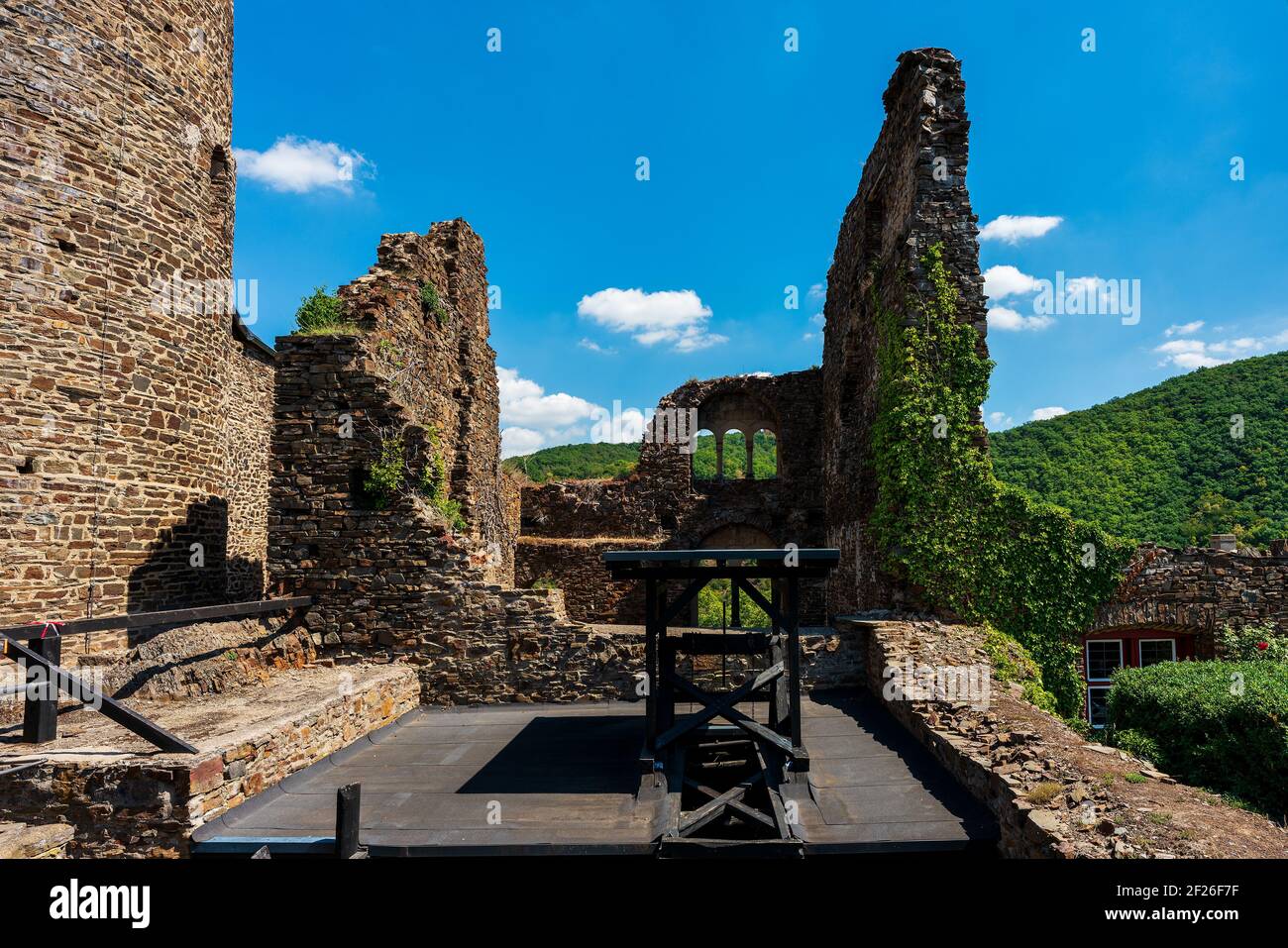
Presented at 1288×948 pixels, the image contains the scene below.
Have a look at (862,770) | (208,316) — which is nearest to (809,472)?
(862,770)

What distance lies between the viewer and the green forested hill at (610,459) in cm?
4666

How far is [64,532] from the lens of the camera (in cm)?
949

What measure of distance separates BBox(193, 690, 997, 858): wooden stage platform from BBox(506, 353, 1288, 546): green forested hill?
13992 millimetres

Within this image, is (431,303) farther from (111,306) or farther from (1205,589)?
(1205,589)

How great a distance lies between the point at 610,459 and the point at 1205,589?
4978 cm

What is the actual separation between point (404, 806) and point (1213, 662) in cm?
1041

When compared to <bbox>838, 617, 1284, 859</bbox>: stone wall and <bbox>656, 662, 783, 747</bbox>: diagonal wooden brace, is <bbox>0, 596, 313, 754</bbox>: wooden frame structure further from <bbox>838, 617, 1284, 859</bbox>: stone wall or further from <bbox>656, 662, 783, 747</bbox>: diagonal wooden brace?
<bbox>838, 617, 1284, 859</bbox>: stone wall

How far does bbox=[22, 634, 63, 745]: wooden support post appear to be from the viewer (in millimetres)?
6133

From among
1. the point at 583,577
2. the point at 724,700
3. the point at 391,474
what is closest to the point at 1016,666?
the point at 724,700

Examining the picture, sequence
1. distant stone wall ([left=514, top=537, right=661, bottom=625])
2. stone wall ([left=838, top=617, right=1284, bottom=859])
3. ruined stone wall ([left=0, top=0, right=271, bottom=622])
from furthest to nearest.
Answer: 1. distant stone wall ([left=514, top=537, right=661, bottom=625])
2. ruined stone wall ([left=0, top=0, right=271, bottom=622])
3. stone wall ([left=838, top=617, right=1284, bottom=859])

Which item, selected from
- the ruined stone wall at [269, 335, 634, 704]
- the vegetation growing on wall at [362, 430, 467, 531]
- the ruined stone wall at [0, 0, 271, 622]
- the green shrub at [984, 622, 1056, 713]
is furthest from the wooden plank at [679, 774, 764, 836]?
the ruined stone wall at [0, 0, 271, 622]

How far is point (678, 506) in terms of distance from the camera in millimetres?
19938

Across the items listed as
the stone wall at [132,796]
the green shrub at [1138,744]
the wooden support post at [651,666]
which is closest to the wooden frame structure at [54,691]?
the stone wall at [132,796]

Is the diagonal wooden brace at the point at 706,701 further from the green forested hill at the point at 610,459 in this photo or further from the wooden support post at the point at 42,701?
the green forested hill at the point at 610,459
